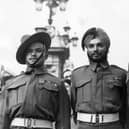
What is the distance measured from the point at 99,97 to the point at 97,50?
647 mm

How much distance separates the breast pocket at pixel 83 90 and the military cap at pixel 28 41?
0.74 meters

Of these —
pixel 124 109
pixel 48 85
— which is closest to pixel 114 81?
pixel 124 109

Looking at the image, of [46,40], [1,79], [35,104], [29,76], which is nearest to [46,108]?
[35,104]

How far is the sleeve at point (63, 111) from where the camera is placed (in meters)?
5.87

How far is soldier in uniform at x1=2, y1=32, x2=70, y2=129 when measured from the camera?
5.75 meters

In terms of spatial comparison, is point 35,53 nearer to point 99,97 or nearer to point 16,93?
point 16,93

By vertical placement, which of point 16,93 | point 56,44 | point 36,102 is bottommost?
point 36,102

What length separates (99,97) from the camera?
6.02 metres

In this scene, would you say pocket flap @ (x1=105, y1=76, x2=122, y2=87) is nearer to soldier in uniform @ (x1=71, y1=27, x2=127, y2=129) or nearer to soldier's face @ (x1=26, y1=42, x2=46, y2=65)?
soldier in uniform @ (x1=71, y1=27, x2=127, y2=129)

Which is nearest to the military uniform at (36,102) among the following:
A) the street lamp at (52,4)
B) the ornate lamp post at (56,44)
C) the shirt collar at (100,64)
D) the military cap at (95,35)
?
the shirt collar at (100,64)

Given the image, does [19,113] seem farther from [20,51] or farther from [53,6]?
[53,6]

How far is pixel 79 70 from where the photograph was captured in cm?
642

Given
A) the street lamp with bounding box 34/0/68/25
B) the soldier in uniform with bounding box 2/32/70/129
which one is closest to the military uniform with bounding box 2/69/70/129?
the soldier in uniform with bounding box 2/32/70/129

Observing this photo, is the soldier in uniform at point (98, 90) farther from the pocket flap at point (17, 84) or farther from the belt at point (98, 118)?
the pocket flap at point (17, 84)
